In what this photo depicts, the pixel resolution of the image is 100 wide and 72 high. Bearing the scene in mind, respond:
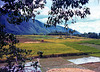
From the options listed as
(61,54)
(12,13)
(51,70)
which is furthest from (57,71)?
(12,13)

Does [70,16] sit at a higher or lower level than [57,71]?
higher

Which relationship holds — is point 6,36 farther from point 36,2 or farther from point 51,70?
point 51,70

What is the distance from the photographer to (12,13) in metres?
2.26

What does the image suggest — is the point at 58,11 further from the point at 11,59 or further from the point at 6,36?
the point at 11,59

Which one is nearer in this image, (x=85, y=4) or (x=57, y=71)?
(x=85, y=4)

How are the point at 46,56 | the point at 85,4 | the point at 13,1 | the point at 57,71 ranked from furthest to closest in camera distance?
1. the point at 46,56
2. the point at 57,71
3. the point at 85,4
4. the point at 13,1

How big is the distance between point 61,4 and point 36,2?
491 millimetres

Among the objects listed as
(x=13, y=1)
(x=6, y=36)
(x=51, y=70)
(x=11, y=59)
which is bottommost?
(x=51, y=70)

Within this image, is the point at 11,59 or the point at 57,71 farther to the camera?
the point at 57,71

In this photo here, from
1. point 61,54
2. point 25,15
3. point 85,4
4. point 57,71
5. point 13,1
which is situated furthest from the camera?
point 61,54

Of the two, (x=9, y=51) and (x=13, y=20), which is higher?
(x=13, y=20)

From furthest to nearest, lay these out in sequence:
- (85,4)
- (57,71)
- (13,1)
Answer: (57,71)
(85,4)
(13,1)

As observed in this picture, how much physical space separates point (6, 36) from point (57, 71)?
10.1 metres

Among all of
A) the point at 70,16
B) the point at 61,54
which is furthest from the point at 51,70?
the point at 70,16
